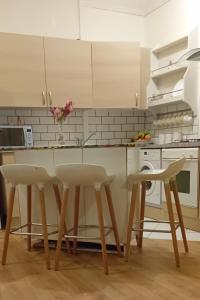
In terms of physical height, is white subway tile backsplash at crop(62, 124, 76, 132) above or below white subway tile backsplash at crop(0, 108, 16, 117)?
below

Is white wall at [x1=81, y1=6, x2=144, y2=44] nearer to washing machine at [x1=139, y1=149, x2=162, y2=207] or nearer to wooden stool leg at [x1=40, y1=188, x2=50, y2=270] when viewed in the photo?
washing machine at [x1=139, y1=149, x2=162, y2=207]

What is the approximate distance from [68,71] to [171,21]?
5.04 ft

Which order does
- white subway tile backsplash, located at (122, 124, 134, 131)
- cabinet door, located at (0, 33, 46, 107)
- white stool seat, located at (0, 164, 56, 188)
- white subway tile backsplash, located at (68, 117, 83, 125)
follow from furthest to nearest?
white subway tile backsplash, located at (122, 124, 134, 131), white subway tile backsplash, located at (68, 117, 83, 125), cabinet door, located at (0, 33, 46, 107), white stool seat, located at (0, 164, 56, 188)

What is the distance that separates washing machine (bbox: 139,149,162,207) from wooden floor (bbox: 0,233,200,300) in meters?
0.99

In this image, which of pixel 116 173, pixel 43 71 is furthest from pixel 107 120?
pixel 116 173

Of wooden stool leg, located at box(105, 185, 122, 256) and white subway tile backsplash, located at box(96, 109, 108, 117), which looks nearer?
wooden stool leg, located at box(105, 185, 122, 256)

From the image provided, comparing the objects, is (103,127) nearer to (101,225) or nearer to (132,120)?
(132,120)

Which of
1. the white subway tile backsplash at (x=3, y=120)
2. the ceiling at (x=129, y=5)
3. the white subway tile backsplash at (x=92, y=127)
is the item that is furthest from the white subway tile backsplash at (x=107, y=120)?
the ceiling at (x=129, y=5)

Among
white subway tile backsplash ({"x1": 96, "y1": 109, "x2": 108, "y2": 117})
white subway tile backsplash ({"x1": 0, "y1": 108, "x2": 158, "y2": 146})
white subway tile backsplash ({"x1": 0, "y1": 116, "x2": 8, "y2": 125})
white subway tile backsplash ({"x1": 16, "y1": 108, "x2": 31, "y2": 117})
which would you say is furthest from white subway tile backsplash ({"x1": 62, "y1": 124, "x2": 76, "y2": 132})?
white subway tile backsplash ({"x1": 0, "y1": 116, "x2": 8, "y2": 125})

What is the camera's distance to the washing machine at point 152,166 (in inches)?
133

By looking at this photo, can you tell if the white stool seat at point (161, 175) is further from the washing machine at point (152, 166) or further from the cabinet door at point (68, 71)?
the cabinet door at point (68, 71)

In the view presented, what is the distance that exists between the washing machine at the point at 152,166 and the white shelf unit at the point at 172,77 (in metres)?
0.75

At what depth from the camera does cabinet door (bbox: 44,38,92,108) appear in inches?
146

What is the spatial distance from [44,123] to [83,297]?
8.89 feet
